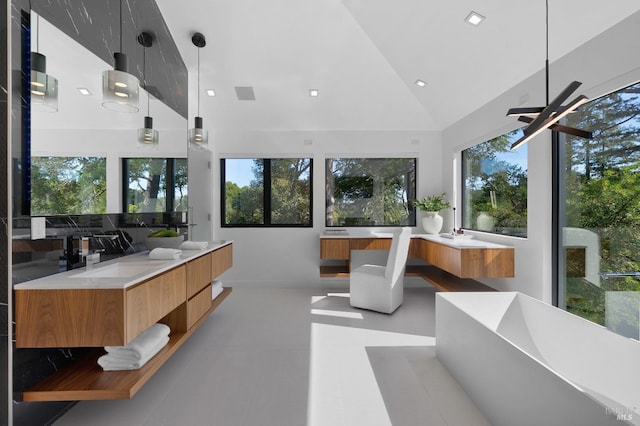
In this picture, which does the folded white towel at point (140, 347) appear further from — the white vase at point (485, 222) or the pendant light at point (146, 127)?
the white vase at point (485, 222)

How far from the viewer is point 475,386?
2117 mm

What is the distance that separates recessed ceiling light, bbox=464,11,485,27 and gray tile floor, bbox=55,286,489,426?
2.93 meters

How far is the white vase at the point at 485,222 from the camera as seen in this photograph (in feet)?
13.4

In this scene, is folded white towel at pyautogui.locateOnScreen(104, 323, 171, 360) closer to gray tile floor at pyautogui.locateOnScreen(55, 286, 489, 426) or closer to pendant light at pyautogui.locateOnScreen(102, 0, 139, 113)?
gray tile floor at pyautogui.locateOnScreen(55, 286, 489, 426)

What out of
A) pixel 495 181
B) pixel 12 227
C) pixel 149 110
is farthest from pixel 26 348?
pixel 495 181

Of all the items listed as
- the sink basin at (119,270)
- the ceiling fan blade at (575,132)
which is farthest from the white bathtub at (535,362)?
the sink basin at (119,270)

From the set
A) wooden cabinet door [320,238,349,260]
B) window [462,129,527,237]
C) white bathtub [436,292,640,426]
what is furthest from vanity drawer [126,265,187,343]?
window [462,129,527,237]

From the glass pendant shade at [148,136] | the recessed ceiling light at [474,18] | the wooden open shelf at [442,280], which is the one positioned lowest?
the wooden open shelf at [442,280]

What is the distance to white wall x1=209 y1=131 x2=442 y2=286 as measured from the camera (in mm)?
5234

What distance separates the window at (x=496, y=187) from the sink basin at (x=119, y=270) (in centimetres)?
357

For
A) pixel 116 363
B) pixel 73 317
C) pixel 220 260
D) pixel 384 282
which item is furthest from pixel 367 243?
pixel 73 317

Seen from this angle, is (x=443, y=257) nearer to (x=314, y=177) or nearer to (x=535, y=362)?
(x=314, y=177)

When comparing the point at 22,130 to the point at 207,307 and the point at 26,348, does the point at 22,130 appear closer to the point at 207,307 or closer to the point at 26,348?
the point at 26,348

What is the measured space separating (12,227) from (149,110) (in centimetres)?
174
